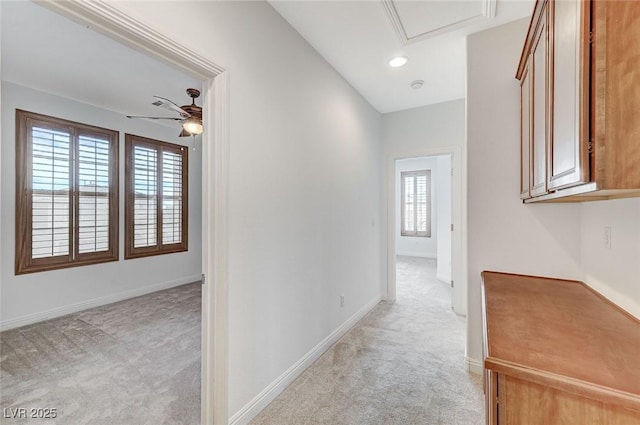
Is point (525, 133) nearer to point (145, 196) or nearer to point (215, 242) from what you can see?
point (215, 242)

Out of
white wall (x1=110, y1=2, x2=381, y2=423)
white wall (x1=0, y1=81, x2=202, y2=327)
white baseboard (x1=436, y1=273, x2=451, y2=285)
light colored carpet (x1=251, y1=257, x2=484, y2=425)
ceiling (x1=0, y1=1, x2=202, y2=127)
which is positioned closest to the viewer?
white wall (x1=110, y1=2, x2=381, y2=423)

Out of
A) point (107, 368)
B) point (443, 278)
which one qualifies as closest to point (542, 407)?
point (107, 368)

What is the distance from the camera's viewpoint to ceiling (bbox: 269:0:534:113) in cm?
189

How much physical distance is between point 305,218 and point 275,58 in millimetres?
1256

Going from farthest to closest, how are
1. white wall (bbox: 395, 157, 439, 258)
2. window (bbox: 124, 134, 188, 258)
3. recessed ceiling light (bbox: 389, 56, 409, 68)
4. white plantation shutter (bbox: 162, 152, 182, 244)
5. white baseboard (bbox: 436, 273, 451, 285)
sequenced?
white wall (bbox: 395, 157, 439, 258), white baseboard (bbox: 436, 273, 451, 285), white plantation shutter (bbox: 162, 152, 182, 244), window (bbox: 124, 134, 188, 258), recessed ceiling light (bbox: 389, 56, 409, 68)

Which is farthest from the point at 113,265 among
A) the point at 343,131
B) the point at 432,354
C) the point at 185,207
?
the point at 432,354

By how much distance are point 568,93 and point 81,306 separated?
17.0ft

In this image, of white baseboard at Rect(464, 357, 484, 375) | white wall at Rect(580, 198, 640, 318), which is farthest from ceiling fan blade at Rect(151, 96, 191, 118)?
white baseboard at Rect(464, 357, 484, 375)

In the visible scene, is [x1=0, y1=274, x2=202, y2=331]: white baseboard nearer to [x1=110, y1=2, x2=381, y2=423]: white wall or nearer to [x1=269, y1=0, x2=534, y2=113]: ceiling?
[x1=110, y1=2, x2=381, y2=423]: white wall

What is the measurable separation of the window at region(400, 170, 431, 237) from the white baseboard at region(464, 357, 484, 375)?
5.84 meters

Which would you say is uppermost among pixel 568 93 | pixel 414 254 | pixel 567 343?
pixel 568 93

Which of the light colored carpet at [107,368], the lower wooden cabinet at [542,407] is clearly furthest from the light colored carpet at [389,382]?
the lower wooden cabinet at [542,407]

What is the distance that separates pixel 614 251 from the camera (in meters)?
1.39

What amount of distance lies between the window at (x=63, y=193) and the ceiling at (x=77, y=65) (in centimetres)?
50
